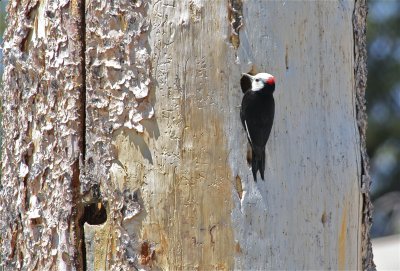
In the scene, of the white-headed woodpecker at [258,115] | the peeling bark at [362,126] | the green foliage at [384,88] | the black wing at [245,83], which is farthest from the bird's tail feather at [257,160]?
the green foliage at [384,88]

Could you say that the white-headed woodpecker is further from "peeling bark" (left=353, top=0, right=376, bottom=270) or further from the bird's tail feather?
"peeling bark" (left=353, top=0, right=376, bottom=270)

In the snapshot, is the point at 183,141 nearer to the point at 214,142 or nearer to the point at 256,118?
the point at 214,142

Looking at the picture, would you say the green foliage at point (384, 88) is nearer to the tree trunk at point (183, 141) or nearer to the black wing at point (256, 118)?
the tree trunk at point (183, 141)

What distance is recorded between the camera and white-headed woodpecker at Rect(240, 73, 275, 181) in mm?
2033

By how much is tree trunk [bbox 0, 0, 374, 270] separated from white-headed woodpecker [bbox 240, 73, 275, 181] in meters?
0.02

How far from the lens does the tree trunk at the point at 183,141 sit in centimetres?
205

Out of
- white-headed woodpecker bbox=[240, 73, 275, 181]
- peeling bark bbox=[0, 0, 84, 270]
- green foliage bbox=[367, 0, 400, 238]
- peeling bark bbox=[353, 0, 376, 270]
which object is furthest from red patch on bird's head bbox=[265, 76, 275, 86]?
green foliage bbox=[367, 0, 400, 238]

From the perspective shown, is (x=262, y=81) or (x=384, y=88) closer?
(x=262, y=81)

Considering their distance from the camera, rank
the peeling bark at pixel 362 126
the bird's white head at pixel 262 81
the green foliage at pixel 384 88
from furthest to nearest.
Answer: the green foliage at pixel 384 88, the peeling bark at pixel 362 126, the bird's white head at pixel 262 81

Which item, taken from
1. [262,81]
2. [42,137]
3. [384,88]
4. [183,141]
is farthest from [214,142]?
[384,88]

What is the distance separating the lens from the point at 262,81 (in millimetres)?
2023

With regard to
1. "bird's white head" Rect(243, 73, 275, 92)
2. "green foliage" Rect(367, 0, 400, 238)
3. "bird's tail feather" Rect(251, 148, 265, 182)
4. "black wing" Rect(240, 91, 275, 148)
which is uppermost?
"green foliage" Rect(367, 0, 400, 238)

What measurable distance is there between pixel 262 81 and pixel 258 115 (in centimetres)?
9

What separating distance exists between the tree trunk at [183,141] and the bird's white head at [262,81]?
4 centimetres
